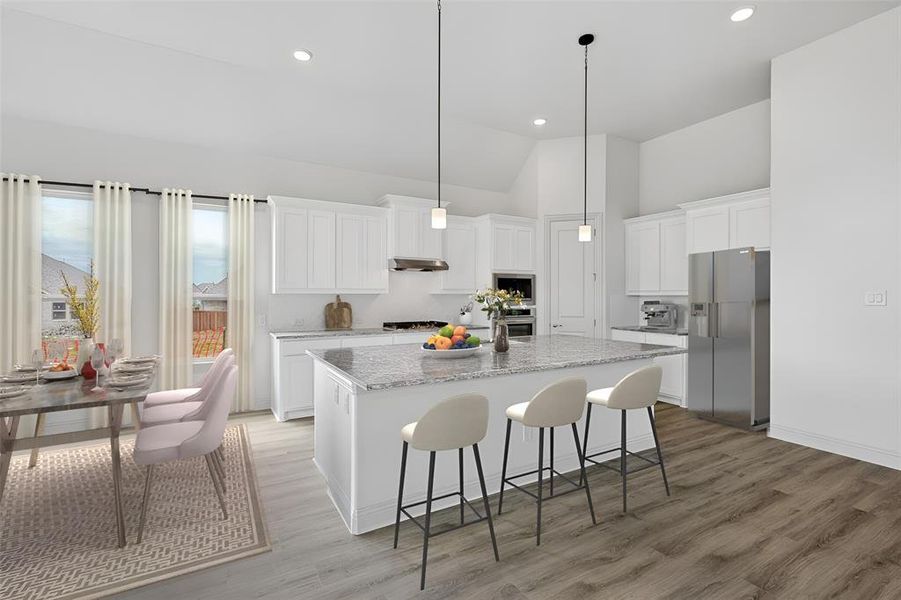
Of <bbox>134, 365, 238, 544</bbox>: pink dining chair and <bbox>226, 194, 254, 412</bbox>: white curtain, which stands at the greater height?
<bbox>226, 194, 254, 412</bbox>: white curtain

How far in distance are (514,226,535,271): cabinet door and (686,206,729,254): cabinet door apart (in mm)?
1970

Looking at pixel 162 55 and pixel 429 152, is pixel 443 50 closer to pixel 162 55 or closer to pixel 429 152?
pixel 429 152

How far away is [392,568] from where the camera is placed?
218 centimetres

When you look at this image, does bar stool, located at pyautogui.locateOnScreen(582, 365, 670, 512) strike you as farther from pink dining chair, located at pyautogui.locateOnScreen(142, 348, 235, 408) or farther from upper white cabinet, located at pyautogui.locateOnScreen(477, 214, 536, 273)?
upper white cabinet, located at pyautogui.locateOnScreen(477, 214, 536, 273)

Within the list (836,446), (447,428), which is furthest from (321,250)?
(836,446)

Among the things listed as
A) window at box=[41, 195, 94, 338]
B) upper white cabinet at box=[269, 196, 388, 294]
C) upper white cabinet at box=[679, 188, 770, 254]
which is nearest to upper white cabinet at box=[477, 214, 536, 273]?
upper white cabinet at box=[269, 196, 388, 294]

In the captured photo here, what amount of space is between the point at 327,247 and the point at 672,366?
173 inches

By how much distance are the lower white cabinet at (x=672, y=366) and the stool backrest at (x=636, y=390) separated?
94.1 inches

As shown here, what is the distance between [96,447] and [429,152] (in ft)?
15.6

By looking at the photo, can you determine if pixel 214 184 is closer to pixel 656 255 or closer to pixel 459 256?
pixel 459 256

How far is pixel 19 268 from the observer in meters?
3.99

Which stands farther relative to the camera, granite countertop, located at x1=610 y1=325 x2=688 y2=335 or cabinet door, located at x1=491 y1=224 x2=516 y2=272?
cabinet door, located at x1=491 y1=224 x2=516 y2=272

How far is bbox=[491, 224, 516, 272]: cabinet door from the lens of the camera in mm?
6000

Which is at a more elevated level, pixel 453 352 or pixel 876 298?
pixel 876 298
